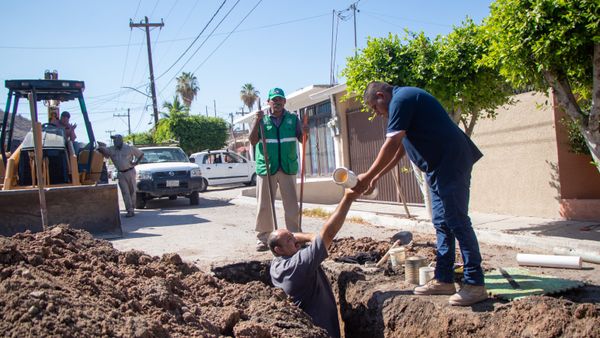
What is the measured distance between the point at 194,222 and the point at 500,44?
679 centimetres

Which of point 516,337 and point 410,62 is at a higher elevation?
point 410,62

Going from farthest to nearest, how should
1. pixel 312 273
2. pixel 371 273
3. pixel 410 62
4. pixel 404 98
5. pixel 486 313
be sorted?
1. pixel 410 62
2. pixel 371 273
3. pixel 312 273
4. pixel 404 98
5. pixel 486 313

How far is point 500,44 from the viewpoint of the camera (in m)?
5.91

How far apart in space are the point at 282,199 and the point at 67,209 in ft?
14.0

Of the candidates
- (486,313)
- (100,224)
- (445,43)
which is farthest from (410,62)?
(100,224)

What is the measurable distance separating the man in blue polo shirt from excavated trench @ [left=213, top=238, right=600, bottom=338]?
17 cm

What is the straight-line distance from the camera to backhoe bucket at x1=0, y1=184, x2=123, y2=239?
322 inches

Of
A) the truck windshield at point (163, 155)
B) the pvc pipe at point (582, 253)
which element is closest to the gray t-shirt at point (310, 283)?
the pvc pipe at point (582, 253)

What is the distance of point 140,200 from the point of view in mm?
13977

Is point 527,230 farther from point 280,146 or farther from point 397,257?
point 280,146

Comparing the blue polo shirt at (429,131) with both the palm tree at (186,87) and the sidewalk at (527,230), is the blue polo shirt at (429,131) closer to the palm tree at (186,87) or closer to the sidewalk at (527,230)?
the sidewalk at (527,230)

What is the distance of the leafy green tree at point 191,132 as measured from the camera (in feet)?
107

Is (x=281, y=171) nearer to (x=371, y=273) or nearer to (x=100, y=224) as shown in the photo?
(x=371, y=273)

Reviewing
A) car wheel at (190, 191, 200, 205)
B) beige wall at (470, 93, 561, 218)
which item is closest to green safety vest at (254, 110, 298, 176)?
beige wall at (470, 93, 561, 218)
